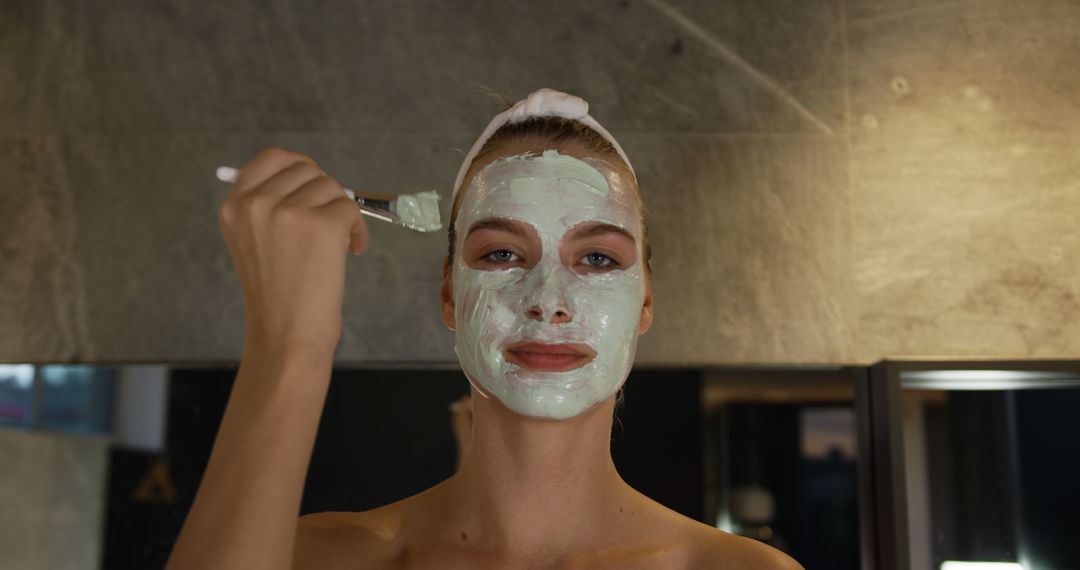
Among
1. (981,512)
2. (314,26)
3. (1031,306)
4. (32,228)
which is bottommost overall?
(981,512)

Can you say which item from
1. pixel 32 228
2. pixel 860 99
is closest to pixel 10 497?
pixel 32 228

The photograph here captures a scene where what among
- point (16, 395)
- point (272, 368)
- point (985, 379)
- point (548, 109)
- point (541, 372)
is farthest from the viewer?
point (16, 395)

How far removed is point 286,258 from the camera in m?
0.85

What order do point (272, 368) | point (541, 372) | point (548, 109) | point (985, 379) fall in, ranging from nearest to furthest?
1. point (272, 368)
2. point (541, 372)
3. point (548, 109)
4. point (985, 379)

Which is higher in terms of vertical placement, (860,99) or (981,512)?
(860,99)

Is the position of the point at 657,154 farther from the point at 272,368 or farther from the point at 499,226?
the point at 272,368

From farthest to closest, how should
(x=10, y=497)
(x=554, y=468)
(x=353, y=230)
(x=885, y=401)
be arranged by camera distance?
(x=10, y=497) → (x=885, y=401) → (x=554, y=468) → (x=353, y=230)

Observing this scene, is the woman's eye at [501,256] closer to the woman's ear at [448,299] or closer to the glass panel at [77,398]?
the woman's ear at [448,299]

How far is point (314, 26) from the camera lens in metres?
2.07

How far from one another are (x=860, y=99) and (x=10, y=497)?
5.63 feet

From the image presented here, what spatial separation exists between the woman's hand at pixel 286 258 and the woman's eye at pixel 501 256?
329 mm

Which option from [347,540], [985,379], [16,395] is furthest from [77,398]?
[985,379]

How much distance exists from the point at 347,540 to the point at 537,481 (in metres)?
0.22

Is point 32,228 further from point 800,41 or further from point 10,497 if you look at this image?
point 800,41
